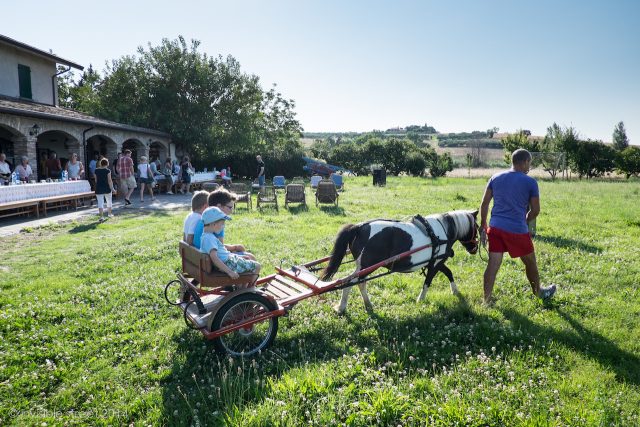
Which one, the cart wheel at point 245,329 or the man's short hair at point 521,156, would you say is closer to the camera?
the cart wheel at point 245,329

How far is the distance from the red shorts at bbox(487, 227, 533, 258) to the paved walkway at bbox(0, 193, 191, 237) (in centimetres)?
1099

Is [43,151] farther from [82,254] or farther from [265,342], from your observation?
[265,342]

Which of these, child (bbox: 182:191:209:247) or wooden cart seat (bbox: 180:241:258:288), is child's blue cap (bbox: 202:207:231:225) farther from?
child (bbox: 182:191:209:247)

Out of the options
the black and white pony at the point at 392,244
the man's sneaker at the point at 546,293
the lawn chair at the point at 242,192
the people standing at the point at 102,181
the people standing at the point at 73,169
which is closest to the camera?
the black and white pony at the point at 392,244

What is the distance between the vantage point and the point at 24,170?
1420cm

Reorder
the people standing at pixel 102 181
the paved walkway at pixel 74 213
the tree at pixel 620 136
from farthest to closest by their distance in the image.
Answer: the tree at pixel 620 136, the people standing at pixel 102 181, the paved walkway at pixel 74 213

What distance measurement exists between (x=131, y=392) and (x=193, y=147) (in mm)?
26635

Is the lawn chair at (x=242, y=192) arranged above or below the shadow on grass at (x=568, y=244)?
above

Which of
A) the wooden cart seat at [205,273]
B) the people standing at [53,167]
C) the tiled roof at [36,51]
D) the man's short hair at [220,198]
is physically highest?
the tiled roof at [36,51]

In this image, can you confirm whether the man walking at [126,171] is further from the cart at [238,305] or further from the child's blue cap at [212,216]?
the child's blue cap at [212,216]

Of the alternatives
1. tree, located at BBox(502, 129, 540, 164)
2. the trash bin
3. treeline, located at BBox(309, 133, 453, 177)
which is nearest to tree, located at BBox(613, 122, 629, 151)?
tree, located at BBox(502, 129, 540, 164)

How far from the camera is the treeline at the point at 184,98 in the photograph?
85.0 feet

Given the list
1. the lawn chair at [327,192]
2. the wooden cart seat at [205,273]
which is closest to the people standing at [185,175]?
the lawn chair at [327,192]

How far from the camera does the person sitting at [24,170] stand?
14.1 m
